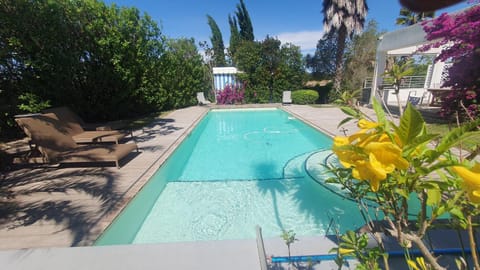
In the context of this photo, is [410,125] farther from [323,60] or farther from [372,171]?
[323,60]

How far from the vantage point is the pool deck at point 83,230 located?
2188 millimetres

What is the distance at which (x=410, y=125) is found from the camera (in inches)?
23.0

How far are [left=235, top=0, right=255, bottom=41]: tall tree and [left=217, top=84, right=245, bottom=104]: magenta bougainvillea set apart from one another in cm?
1921

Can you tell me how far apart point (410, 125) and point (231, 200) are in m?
3.98

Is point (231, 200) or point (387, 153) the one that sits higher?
point (387, 153)

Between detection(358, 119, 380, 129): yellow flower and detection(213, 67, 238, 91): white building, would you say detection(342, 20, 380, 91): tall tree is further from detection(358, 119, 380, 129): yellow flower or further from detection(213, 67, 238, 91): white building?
detection(358, 119, 380, 129): yellow flower

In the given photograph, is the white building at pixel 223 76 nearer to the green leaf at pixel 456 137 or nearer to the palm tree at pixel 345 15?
the palm tree at pixel 345 15

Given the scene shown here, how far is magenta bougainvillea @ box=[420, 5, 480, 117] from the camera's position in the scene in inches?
254

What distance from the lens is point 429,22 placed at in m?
7.75

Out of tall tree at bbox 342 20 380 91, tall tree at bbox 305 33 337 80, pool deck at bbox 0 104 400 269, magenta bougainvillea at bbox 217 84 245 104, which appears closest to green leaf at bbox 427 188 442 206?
pool deck at bbox 0 104 400 269

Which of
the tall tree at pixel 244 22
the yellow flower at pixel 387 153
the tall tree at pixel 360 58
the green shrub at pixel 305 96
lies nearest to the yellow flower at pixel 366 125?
the yellow flower at pixel 387 153

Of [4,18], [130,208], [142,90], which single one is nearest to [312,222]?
[130,208]

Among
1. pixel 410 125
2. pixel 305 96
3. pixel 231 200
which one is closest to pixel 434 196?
pixel 410 125

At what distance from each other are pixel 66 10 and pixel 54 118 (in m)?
3.87
